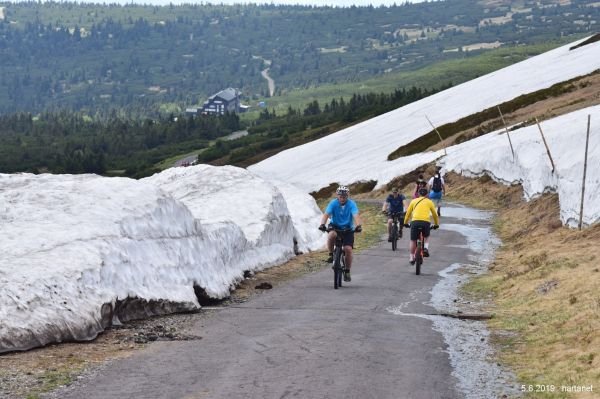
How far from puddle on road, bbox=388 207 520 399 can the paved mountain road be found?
20 cm

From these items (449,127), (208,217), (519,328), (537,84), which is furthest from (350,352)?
(537,84)

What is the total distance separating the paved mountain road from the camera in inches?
442

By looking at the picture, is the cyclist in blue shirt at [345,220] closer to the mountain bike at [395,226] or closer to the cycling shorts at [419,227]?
the cycling shorts at [419,227]

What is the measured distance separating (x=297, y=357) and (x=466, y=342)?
10.7ft

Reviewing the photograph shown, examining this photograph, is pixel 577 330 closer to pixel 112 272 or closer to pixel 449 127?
pixel 112 272

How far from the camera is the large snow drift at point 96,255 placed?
1424 cm

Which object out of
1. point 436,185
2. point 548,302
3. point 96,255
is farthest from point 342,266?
point 436,185

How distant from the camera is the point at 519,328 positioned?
638 inches

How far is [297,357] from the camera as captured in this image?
13.1m

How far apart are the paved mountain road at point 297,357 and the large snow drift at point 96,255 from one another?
4.02ft

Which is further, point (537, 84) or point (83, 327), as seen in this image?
point (537, 84)

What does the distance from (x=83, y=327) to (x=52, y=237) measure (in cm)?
255

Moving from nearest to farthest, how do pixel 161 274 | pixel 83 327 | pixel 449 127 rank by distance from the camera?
1. pixel 83 327
2. pixel 161 274
3. pixel 449 127

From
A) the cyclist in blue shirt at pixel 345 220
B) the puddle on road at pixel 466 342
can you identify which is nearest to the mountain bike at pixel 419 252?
the puddle on road at pixel 466 342
